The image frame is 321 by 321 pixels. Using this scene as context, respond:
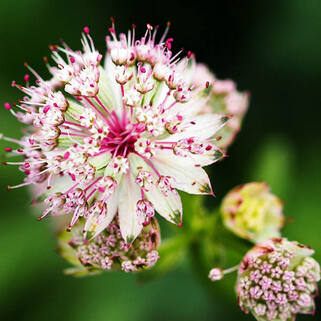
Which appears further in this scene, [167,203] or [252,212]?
[252,212]

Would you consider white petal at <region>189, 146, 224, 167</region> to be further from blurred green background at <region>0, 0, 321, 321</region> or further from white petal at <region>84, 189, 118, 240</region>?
blurred green background at <region>0, 0, 321, 321</region>

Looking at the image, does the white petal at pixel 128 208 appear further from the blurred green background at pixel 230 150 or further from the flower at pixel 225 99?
the blurred green background at pixel 230 150

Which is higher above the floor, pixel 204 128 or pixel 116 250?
pixel 204 128

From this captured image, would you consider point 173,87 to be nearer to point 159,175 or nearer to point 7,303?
point 159,175

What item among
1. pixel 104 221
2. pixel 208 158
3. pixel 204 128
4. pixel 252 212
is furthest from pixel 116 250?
pixel 252 212

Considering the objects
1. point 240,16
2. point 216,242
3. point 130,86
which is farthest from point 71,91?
point 240,16

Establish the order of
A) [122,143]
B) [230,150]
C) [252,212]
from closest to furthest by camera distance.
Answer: [122,143] < [252,212] < [230,150]

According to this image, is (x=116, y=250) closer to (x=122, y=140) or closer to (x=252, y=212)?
(x=122, y=140)
